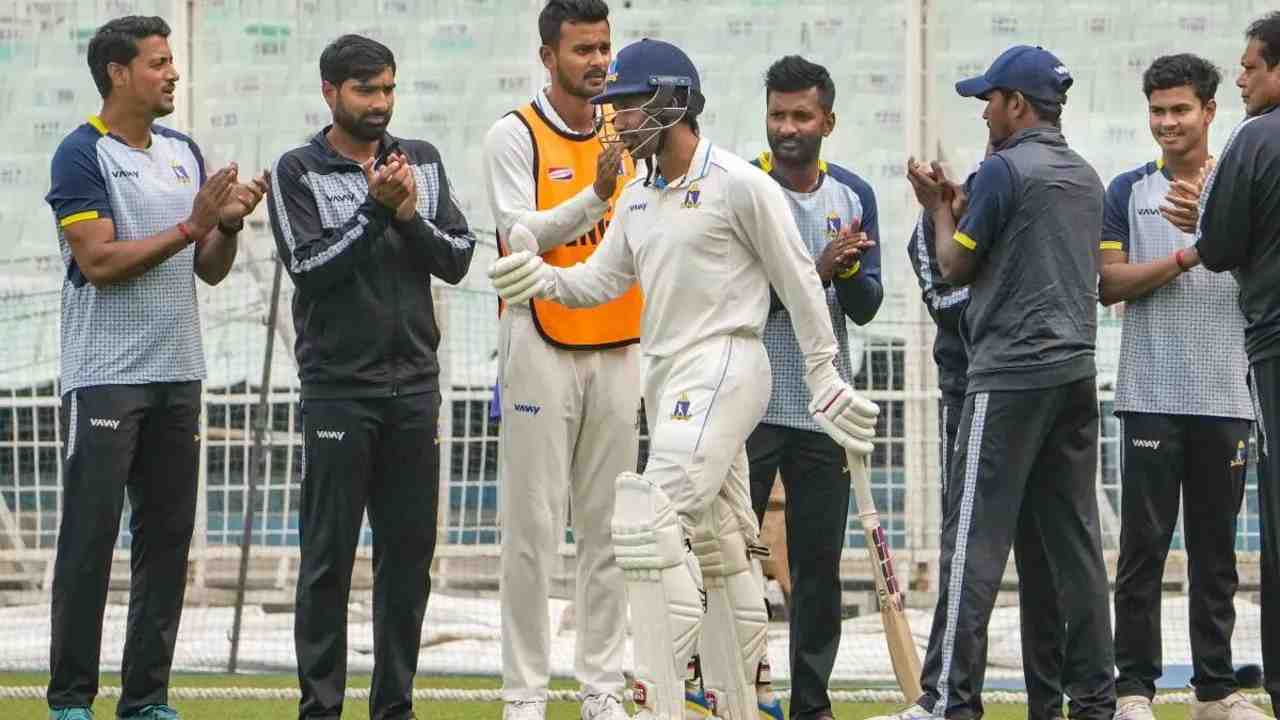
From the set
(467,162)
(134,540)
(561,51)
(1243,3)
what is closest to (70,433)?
(134,540)

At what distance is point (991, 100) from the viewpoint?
6.14 m

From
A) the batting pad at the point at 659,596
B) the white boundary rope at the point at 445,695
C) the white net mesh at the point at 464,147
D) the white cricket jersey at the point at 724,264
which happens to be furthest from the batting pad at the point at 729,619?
the white net mesh at the point at 464,147

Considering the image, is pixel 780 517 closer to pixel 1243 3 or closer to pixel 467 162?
pixel 467 162

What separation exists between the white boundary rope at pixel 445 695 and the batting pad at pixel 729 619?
6.43 feet

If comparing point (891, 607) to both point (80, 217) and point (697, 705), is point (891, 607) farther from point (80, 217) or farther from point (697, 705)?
point (80, 217)

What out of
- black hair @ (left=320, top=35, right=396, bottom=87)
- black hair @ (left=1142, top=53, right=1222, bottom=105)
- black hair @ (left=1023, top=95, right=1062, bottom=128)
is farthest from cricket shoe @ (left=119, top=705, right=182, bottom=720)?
black hair @ (left=1142, top=53, right=1222, bottom=105)

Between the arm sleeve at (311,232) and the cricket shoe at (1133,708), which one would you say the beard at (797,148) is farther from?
the cricket shoe at (1133,708)

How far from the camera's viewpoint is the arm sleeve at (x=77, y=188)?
6223 mm

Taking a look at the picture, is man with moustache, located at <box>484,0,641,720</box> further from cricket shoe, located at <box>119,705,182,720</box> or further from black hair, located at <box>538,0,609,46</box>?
cricket shoe, located at <box>119,705,182,720</box>

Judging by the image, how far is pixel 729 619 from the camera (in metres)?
5.68

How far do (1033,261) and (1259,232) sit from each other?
2.06ft

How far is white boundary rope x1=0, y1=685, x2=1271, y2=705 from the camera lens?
7512 millimetres

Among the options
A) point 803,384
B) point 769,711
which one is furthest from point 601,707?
point 803,384

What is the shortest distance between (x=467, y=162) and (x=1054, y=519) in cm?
473
